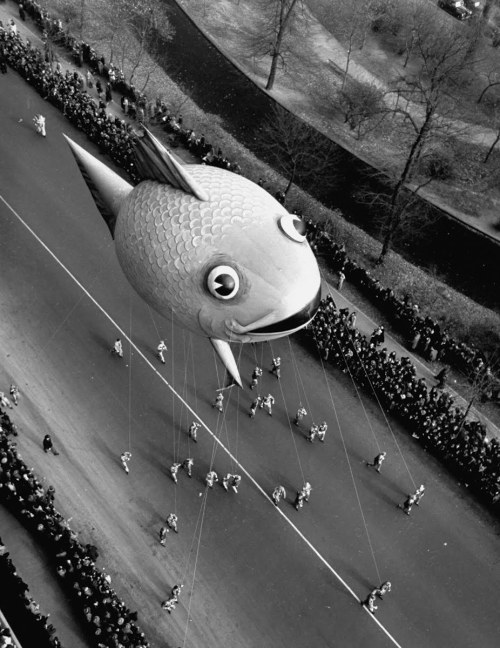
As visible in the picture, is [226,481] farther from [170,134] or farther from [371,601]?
[170,134]

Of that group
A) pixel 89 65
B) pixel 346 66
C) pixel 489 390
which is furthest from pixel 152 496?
pixel 346 66

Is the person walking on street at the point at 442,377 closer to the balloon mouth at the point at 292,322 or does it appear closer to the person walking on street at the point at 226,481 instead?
the person walking on street at the point at 226,481

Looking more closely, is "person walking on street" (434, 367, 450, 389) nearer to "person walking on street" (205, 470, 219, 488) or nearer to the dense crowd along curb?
the dense crowd along curb

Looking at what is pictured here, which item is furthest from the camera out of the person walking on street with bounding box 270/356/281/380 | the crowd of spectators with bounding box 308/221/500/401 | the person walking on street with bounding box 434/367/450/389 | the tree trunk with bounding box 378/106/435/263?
the tree trunk with bounding box 378/106/435/263

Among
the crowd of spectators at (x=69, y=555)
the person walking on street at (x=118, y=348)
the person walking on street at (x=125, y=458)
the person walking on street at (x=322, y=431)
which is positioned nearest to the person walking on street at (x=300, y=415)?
the person walking on street at (x=322, y=431)

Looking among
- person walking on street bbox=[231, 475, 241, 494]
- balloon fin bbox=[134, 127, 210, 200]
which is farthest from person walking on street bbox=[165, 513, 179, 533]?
balloon fin bbox=[134, 127, 210, 200]

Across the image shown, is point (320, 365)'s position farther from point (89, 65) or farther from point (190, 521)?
point (89, 65)
